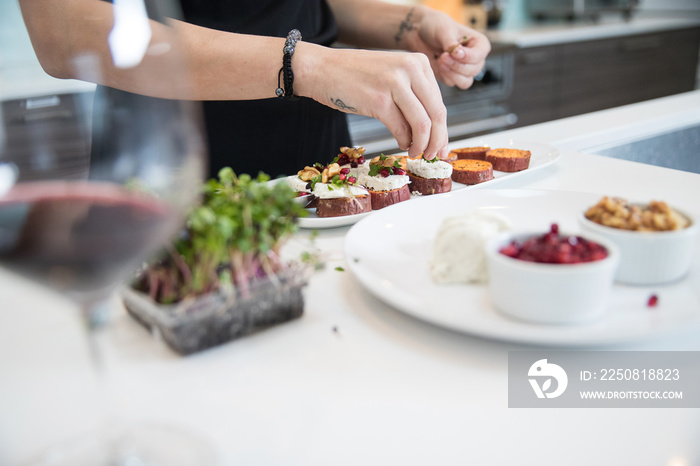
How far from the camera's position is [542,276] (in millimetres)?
590

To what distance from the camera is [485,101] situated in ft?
12.1

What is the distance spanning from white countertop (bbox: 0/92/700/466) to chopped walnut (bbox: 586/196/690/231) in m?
0.15

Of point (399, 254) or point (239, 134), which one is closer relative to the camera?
point (399, 254)

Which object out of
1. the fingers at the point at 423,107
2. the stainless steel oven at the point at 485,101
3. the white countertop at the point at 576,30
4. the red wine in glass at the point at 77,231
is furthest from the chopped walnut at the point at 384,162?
the white countertop at the point at 576,30

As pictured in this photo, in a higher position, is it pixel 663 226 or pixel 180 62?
pixel 180 62

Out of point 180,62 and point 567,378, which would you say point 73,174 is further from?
point 567,378

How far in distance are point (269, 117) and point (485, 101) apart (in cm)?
243

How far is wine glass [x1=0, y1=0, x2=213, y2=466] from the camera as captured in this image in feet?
1.17

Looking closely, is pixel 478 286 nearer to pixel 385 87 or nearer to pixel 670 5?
pixel 385 87

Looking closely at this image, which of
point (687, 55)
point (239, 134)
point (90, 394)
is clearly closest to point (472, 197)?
point (90, 394)

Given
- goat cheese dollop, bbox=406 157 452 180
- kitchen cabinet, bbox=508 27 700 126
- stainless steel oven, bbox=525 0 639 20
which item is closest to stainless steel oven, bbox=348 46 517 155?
kitchen cabinet, bbox=508 27 700 126

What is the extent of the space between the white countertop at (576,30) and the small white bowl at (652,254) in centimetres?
330

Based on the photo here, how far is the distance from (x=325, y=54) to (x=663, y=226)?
64 centimetres

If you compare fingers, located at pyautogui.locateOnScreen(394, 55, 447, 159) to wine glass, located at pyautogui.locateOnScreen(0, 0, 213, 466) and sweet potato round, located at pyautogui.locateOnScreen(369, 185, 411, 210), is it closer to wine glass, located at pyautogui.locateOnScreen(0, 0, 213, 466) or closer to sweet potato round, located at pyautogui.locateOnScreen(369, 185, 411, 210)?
sweet potato round, located at pyautogui.locateOnScreen(369, 185, 411, 210)
